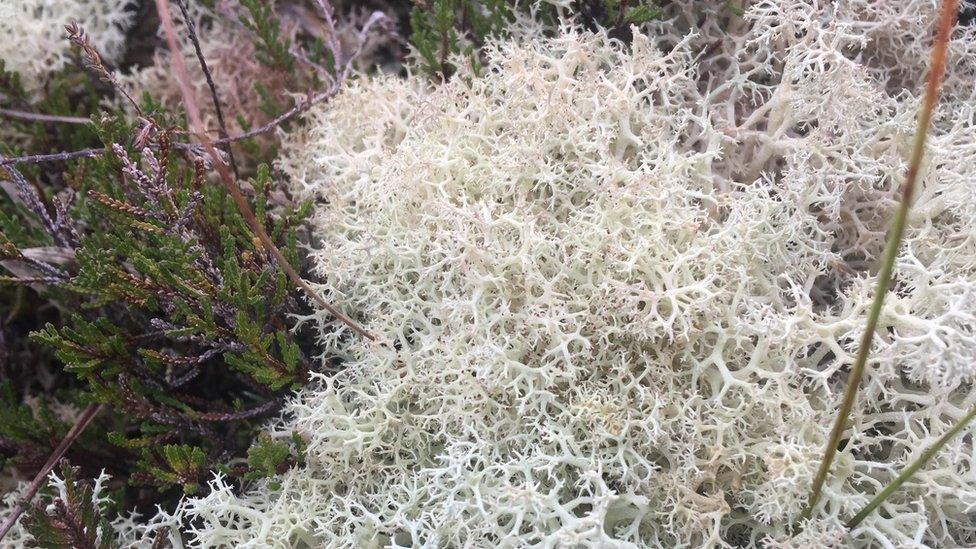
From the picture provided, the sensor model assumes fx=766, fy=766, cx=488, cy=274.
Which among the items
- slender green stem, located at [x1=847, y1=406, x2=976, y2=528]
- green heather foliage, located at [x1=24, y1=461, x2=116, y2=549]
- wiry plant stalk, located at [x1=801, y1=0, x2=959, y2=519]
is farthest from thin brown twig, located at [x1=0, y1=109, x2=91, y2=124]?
slender green stem, located at [x1=847, y1=406, x2=976, y2=528]

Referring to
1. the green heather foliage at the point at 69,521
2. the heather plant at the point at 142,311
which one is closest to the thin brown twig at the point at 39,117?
the heather plant at the point at 142,311

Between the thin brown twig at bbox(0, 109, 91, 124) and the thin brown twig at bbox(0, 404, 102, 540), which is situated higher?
the thin brown twig at bbox(0, 109, 91, 124)

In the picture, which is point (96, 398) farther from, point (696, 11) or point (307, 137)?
point (696, 11)

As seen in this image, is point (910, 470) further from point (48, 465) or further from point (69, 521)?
point (48, 465)

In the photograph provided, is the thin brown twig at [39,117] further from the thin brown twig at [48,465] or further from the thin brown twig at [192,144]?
the thin brown twig at [48,465]

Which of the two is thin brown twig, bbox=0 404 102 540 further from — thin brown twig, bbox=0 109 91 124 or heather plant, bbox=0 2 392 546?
thin brown twig, bbox=0 109 91 124

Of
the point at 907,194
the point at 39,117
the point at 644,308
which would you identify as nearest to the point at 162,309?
the point at 39,117
